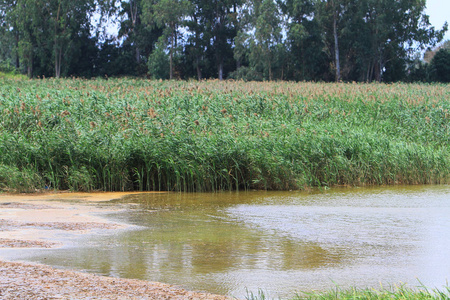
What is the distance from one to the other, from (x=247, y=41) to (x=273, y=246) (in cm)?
4882

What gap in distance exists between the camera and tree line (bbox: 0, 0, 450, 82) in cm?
5500

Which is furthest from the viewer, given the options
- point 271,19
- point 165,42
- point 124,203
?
point 165,42

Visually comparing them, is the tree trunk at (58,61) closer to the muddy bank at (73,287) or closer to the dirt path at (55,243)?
the dirt path at (55,243)

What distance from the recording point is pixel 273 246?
7.49m

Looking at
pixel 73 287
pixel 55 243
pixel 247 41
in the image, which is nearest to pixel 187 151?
pixel 55 243

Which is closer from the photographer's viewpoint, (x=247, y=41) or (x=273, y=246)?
(x=273, y=246)

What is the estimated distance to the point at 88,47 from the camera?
61.0 m

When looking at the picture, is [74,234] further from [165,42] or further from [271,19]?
[165,42]

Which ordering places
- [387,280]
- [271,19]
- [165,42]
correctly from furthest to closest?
[165,42] < [271,19] < [387,280]

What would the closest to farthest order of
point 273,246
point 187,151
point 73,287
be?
point 73,287
point 273,246
point 187,151

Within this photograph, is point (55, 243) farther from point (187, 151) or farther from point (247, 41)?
point (247, 41)

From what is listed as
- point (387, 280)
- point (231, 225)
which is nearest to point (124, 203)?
point (231, 225)

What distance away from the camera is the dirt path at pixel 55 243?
5133 mm

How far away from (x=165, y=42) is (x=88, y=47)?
9.72m
